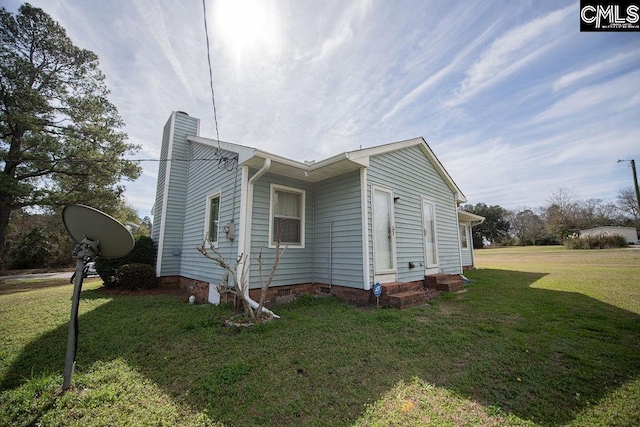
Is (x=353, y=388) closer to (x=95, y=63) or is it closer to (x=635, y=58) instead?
(x=635, y=58)

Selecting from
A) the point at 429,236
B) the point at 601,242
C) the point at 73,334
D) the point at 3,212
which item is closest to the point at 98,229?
the point at 73,334

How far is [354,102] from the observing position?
776 centimetres

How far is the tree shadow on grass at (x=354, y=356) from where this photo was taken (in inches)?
91.1

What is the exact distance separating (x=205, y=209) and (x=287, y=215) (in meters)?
2.58

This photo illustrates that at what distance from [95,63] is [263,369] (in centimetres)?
1697

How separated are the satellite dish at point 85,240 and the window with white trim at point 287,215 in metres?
3.49

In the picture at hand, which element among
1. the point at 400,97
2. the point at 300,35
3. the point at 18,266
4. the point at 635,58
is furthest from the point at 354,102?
the point at 18,266

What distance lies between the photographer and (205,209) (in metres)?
7.18

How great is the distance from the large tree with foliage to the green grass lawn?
30.0 ft

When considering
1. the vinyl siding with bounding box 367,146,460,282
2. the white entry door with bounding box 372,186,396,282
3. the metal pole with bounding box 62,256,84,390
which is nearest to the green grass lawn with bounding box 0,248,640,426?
the metal pole with bounding box 62,256,84,390

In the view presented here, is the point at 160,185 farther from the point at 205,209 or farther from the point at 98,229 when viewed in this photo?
the point at 98,229

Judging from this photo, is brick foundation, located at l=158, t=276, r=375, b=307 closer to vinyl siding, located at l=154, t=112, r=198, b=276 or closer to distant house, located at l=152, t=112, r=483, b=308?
distant house, located at l=152, t=112, r=483, b=308

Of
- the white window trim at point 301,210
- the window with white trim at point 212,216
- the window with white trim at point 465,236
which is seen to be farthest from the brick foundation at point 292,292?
the window with white trim at point 465,236

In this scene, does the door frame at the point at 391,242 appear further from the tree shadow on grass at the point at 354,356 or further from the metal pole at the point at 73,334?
the metal pole at the point at 73,334
